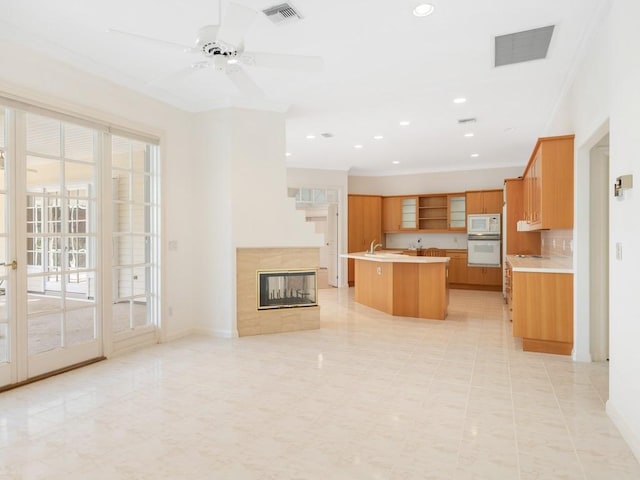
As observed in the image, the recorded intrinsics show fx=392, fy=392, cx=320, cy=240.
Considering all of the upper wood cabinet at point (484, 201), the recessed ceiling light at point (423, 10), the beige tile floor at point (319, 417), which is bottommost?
the beige tile floor at point (319, 417)

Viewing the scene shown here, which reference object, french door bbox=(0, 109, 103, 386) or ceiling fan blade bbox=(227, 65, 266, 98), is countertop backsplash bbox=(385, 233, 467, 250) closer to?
ceiling fan blade bbox=(227, 65, 266, 98)

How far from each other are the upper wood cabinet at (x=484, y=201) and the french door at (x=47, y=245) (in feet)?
24.9

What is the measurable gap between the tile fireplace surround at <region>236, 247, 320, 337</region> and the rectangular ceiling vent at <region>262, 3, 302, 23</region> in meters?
2.70

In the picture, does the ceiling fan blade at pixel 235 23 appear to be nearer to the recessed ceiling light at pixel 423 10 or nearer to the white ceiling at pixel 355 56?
the white ceiling at pixel 355 56

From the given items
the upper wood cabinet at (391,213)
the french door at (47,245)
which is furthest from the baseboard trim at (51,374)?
the upper wood cabinet at (391,213)

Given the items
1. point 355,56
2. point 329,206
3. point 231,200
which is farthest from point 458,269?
point 355,56

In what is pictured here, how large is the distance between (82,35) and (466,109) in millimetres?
4392

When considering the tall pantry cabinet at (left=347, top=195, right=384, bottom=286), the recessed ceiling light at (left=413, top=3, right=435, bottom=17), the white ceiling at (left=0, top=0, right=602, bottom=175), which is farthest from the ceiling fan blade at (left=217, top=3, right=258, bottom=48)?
the tall pantry cabinet at (left=347, top=195, right=384, bottom=286)

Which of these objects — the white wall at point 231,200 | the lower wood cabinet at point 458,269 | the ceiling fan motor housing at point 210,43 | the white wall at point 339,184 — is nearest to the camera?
the ceiling fan motor housing at point 210,43

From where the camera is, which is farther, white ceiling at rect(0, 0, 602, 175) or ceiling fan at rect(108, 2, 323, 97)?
white ceiling at rect(0, 0, 602, 175)

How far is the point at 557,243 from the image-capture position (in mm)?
5316

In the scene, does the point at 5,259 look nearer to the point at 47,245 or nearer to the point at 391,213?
the point at 47,245

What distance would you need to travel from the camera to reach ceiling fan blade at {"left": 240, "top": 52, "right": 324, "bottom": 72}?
2.64 metres

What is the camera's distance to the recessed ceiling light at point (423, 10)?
113 inches
